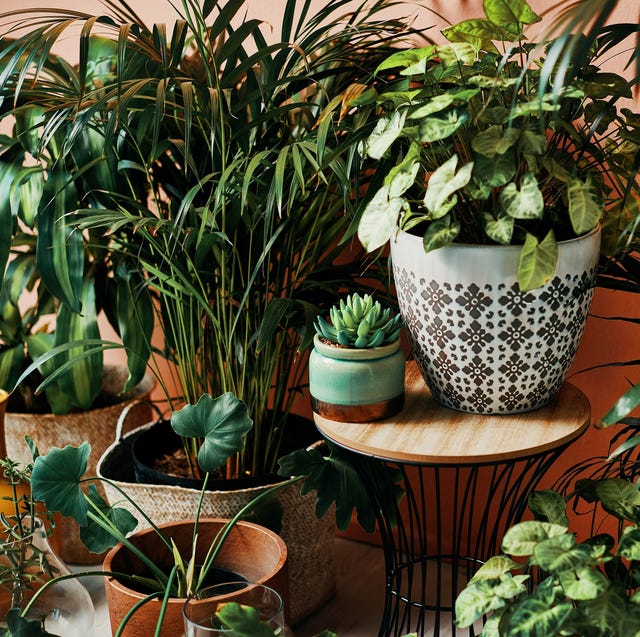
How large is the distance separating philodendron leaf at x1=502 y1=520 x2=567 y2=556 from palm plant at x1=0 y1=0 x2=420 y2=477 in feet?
1.68

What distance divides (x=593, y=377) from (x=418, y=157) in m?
→ 0.72

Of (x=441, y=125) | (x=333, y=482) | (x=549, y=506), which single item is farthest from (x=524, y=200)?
(x=333, y=482)

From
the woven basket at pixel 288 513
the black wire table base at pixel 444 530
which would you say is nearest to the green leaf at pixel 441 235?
the black wire table base at pixel 444 530

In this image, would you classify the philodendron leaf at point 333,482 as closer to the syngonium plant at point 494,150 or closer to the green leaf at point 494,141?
the syngonium plant at point 494,150

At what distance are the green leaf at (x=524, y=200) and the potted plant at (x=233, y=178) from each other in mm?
258

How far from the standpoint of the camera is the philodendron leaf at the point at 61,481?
4.78ft

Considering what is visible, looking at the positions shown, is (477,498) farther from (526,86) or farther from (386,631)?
(526,86)

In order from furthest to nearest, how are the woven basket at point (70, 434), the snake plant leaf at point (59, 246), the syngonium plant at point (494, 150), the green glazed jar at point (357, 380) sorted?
the woven basket at point (70, 434), the snake plant leaf at point (59, 246), the green glazed jar at point (357, 380), the syngonium plant at point (494, 150)

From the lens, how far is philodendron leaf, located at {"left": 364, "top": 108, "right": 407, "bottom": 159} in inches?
48.6

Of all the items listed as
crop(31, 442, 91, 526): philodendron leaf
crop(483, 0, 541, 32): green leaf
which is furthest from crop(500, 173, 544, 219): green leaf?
crop(31, 442, 91, 526): philodendron leaf

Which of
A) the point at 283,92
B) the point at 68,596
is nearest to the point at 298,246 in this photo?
the point at 283,92

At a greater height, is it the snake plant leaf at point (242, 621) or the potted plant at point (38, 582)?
the snake plant leaf at point (242, 621)

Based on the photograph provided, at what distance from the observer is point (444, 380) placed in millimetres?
1361

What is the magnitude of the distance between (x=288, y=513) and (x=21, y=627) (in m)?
0.56
